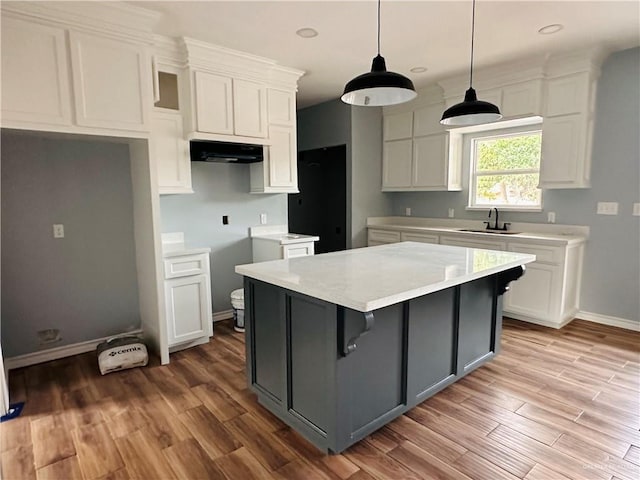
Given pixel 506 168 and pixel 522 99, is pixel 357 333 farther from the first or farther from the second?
pixel 506 168

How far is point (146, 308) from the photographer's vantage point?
132 inches

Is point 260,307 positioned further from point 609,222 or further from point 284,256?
point 609,222

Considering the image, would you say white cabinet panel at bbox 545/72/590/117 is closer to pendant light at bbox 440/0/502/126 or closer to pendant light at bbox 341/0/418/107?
pendant light at bbox 440/0/502/126

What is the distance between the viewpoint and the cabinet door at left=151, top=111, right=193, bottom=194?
3.35 meters

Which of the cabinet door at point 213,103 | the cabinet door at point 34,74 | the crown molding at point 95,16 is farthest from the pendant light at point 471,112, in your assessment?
the cabinet door at point 34,74

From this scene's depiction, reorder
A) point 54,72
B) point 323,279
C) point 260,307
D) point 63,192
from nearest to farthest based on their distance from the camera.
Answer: point 323,279, point 260,307, point 54,72, point 63,192

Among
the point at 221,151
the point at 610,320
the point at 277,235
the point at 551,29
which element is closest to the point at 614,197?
the point at 610,320

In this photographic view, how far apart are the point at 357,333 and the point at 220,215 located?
271 cm

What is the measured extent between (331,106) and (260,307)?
12.7 feet

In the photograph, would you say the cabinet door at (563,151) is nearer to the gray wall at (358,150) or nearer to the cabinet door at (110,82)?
the gray wall at (358,150)

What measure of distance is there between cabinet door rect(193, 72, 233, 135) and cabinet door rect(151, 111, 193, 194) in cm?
22

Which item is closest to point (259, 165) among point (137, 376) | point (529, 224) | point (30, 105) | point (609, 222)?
point (30, 105)

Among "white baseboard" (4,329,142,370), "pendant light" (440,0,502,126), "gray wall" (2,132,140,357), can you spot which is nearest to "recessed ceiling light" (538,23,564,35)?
"pendant light" (440,0,502,126)

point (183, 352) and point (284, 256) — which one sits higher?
point (284, 256)
